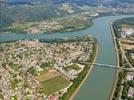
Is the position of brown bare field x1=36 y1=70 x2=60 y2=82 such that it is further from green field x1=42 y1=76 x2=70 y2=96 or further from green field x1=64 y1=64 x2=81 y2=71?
green field x1=64 y1=64 x2=81 y2=71

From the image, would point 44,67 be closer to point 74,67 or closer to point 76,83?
point 74,67

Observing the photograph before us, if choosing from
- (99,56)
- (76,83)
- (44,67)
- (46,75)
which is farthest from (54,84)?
(99,56)

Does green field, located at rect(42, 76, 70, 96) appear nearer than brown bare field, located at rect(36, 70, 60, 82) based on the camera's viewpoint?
Yes

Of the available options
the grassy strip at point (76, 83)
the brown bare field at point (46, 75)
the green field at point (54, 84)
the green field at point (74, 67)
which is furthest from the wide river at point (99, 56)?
the brown bare field at point (46, 75)

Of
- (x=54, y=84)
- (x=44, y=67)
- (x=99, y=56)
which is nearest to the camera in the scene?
(x=54, y=84)

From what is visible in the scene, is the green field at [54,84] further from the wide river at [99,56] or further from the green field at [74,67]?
the green field at [74,67]

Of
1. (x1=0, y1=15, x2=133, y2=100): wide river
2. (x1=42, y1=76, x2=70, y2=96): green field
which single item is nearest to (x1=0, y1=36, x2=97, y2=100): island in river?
(x1=42, y1=76, x2=70, y2=96): green field
